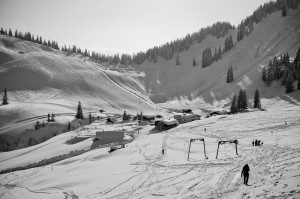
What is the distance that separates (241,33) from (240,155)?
15690cm

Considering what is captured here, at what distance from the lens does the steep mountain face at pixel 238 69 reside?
11450 centimetres

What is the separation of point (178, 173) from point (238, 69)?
400 ft

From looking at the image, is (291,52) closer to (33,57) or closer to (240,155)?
(240,155)

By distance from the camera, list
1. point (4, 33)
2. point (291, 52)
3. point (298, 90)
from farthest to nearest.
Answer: point (4, 33) → point (291, 52) → point (298, 90)

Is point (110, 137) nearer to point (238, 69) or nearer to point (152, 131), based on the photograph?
point (152, 131)

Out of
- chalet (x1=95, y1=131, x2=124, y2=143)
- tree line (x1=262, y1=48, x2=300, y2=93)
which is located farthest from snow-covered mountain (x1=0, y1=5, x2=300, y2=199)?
tree line (x1=262, y1=48, x2=300, y2=93)

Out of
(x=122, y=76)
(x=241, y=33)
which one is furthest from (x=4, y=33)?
(x=241, y=33)

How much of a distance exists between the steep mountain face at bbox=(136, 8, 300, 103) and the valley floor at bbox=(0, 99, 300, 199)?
2784 inches

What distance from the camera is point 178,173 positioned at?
23.1m

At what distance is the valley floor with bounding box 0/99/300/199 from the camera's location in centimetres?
1691

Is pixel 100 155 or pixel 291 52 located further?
pixel 291 52

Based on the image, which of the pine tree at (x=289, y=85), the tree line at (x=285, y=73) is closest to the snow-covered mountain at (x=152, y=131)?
the pine tree at (x=289, y=85)

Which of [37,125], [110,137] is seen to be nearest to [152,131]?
[110,137]

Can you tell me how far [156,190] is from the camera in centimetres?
1962
